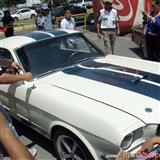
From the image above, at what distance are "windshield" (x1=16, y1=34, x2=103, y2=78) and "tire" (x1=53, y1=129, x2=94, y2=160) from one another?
1051mm

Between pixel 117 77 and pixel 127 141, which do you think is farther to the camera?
pixel 117 77

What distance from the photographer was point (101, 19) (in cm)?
870

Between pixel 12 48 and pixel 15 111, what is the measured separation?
890mm

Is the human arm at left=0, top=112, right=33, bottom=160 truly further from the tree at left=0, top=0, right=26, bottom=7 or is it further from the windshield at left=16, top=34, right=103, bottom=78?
the tree at left=0, top=0, right=26, bottom=7

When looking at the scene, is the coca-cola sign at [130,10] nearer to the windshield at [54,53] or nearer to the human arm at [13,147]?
the windshield at [54,53]

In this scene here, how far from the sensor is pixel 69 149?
387cm

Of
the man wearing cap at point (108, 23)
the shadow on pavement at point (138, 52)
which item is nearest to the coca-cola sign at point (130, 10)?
the shadow on pavement at point (138, 52)

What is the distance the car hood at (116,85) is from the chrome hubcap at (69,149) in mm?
528

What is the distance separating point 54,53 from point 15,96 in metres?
0.84

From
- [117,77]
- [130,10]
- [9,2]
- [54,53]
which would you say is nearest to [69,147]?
[117,77]

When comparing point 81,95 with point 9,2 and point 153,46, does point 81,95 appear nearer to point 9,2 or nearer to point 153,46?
point 153,46

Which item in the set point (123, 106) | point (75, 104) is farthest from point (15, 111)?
point (123, 106)

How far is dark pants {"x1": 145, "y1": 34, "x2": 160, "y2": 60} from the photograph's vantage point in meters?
8.72

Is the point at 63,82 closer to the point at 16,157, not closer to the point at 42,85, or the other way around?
the point at 42,85
